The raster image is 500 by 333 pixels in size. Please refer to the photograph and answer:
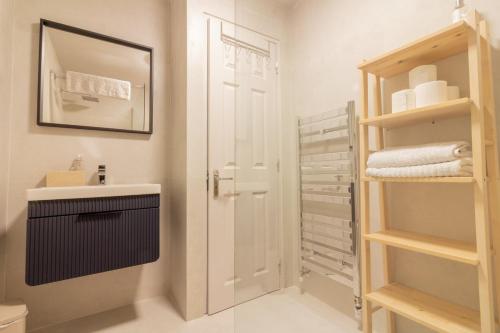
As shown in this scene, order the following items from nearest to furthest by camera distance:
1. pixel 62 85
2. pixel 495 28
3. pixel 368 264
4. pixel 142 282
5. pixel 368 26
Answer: pixel 495 28, pixel 368 264, pixel 368 26, pixel 62 85, pixel 142 282

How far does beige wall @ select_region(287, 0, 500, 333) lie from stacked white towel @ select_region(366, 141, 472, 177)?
0.20m

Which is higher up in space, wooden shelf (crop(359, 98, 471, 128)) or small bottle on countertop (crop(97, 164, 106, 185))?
wooden shelf (crop(359, 98, 471, 128))

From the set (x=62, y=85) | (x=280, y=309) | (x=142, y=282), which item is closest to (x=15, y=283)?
(x=142, y=282)

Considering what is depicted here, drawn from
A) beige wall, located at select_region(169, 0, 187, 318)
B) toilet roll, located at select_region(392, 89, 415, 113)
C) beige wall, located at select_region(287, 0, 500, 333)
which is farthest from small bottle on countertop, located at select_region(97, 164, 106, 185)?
toilet roll, located at select_region(392, 89, 415, 113)

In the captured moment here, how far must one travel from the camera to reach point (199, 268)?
1531 millimetres

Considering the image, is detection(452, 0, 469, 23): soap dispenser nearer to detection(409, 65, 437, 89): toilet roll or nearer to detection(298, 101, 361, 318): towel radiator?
detection(409, 65, 437, 89): toilet roll

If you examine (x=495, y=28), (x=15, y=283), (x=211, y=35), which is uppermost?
(x=211, y=35)

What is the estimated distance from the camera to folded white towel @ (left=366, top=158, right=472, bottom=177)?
0.81m

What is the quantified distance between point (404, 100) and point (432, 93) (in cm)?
11

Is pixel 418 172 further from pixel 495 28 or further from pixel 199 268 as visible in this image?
pixel 199 268

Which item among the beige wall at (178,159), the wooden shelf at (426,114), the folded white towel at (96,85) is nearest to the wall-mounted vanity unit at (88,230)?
the beige wall at (178,159)

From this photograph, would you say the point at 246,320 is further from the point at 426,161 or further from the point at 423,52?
the point at 423,52

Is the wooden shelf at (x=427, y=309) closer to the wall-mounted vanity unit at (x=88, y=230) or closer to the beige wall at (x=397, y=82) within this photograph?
the beige wall at (x=397, y=82)

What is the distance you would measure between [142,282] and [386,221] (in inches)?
66.2
